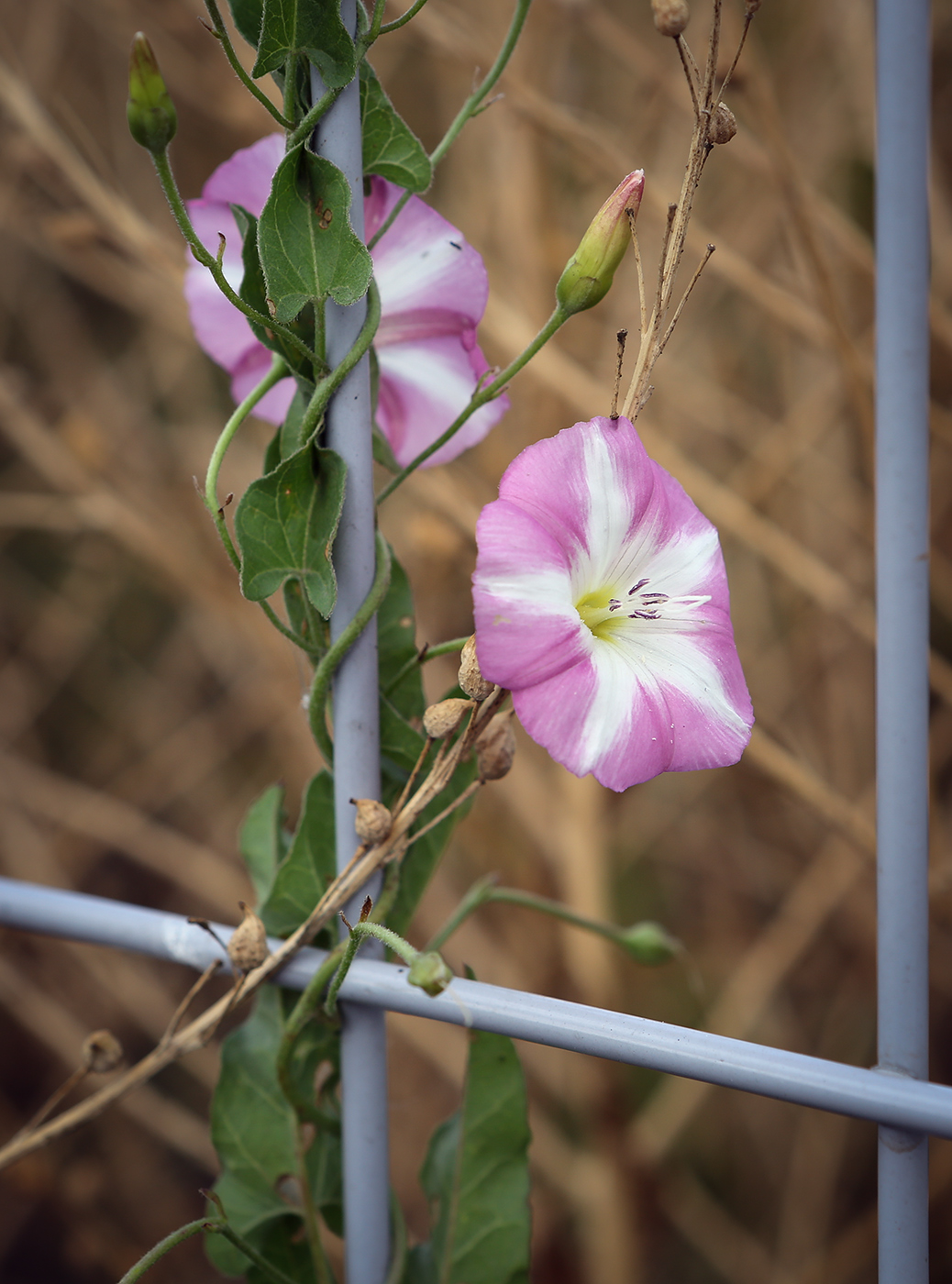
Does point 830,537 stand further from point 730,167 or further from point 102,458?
point 102,458

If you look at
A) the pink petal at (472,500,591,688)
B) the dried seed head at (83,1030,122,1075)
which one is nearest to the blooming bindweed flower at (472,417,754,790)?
the pink petal at (472,500,591,688)

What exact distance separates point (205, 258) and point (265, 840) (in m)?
0.22

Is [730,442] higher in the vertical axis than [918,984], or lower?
higher

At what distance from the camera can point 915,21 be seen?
27 cm

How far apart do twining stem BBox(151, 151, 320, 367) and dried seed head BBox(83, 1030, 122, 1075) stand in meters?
0.25

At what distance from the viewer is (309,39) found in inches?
9.7

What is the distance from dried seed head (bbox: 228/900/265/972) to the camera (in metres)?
0.30

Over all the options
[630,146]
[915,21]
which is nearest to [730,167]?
[630,146]

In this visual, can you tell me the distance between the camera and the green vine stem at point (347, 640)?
0.28m

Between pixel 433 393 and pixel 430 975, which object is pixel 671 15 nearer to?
pixel 433 393

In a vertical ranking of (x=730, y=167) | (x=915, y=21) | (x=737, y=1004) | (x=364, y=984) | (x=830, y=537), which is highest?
(x=730, y=167)

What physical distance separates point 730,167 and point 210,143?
0.66 m

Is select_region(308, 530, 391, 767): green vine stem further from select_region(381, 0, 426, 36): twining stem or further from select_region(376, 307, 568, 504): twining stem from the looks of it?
select_region(381, 0, 426, 36): twining stem

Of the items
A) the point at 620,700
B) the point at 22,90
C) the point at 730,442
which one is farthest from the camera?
the point at 730,442
